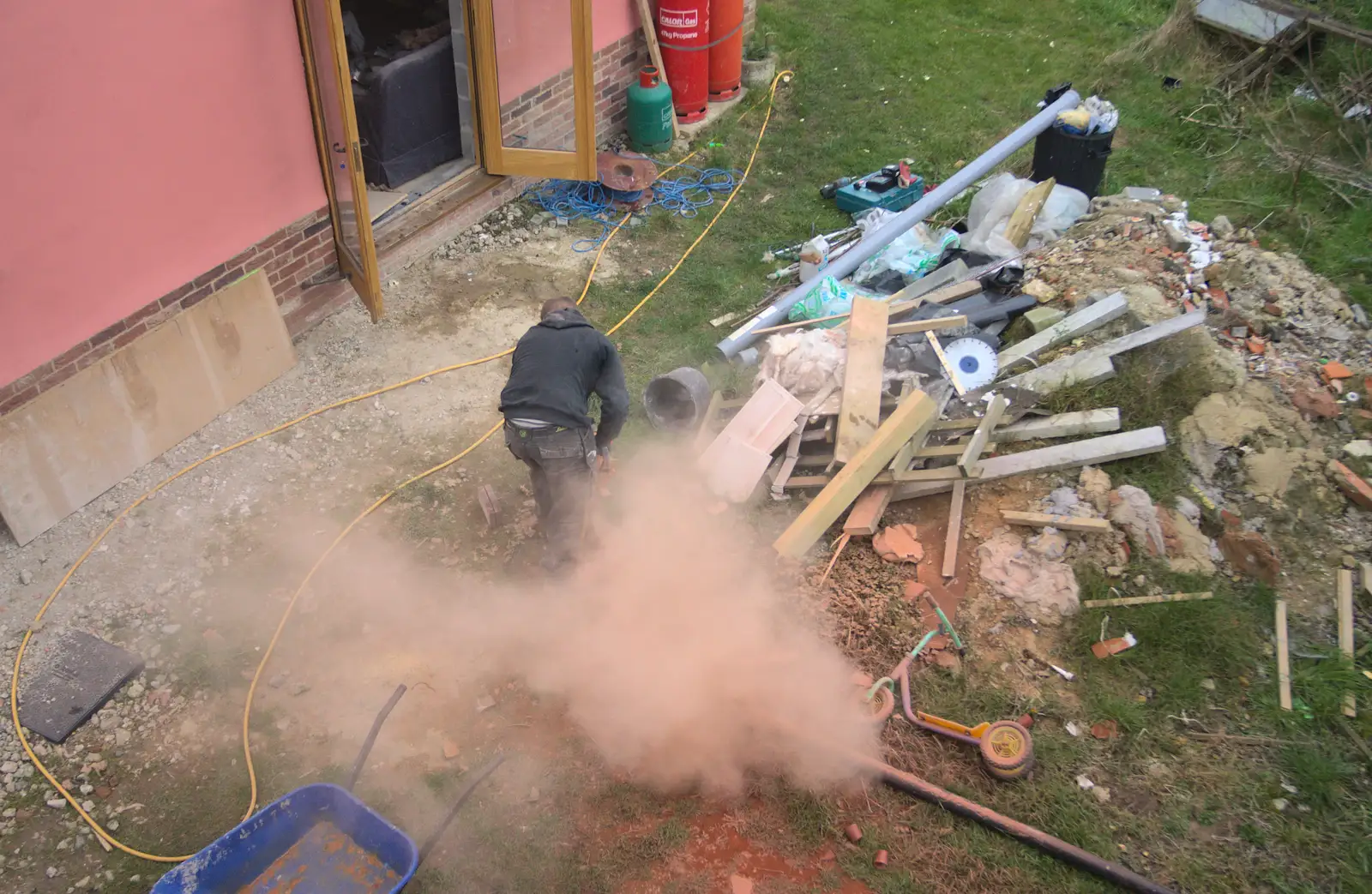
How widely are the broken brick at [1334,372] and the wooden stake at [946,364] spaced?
8.27 feet

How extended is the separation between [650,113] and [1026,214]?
12.6ft

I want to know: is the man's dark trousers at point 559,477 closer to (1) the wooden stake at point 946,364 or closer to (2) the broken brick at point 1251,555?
(1) the wooden stake at point 946,364

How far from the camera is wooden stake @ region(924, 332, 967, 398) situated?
591 centimetres

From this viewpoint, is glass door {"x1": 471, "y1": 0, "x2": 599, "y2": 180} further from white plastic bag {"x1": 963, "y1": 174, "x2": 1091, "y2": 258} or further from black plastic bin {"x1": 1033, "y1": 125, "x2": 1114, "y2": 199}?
black plastic bin {"x1": 1033, "y1": 125, "x2": 1114, "y2": 199}

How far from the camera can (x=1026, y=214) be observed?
7.33 m

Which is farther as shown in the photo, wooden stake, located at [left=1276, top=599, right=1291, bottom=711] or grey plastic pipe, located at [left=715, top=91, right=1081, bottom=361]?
grey plastic pipe, located at [left=715, top=91, right=1081, bottom=361]

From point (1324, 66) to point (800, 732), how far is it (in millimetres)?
9357

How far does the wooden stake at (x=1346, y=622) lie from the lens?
461 cm

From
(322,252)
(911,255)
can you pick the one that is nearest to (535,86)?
(322,252)

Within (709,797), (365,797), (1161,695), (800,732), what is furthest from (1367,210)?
(365,797)

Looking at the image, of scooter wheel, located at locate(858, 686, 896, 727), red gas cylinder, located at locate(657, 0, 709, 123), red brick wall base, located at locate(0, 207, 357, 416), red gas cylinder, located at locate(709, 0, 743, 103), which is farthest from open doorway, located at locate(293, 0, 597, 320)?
scooter wheel, located at locate(858, 686, 896, 727)

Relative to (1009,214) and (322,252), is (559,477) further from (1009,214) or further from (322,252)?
(1009,214)

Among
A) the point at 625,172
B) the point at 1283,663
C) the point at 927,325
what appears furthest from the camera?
the point at 625,172

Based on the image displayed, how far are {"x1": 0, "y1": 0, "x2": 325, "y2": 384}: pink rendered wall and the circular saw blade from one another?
4.74m
